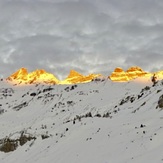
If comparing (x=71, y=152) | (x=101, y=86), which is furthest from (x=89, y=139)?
(x=101, y=86)

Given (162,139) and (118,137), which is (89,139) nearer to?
(118,137)

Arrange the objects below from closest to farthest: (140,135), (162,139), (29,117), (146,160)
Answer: (146,160) → (162,139) → (140,135) → (29,117)

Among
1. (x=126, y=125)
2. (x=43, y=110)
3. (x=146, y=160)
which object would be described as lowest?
(x=146, y=160)

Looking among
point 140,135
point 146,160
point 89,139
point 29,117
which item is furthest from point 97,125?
point 29,117

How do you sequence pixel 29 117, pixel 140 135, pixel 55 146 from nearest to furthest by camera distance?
pixel 140 135, pixel 55 146, pixel 29 117

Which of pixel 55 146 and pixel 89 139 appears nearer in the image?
pixel 89 139

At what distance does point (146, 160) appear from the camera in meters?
26.6

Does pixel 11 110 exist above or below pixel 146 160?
above

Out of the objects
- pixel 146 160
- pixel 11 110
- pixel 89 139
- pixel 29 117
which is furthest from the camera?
pixel 11 110

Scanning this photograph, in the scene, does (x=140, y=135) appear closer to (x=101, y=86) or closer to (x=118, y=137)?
(x=118, y=137)

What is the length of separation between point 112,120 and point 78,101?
120 metres

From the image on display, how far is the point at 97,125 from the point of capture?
1816 inches

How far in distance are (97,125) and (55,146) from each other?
19.4 feet

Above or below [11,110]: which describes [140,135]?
below
